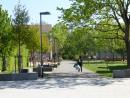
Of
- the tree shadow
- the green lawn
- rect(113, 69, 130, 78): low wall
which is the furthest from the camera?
the green lawn

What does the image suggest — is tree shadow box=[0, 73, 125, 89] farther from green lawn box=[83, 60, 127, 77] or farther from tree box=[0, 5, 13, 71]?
tree box=[0, 5, 13, 71]

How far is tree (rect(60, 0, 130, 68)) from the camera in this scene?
3972 centimetres

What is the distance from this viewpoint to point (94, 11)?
40.0 metres

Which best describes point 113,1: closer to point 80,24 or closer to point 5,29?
point 80,24

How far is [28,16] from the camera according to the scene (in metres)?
47.0

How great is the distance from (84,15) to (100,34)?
31.8 ft

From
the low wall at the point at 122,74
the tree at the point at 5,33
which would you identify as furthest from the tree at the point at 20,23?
the low wall at the point at 122,74

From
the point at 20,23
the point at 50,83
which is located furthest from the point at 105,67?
the point at 50,83

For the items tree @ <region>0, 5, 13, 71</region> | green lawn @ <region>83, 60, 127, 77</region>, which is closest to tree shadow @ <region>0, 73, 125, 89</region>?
green lawn @ <region>83, 60, 127, 77</region>

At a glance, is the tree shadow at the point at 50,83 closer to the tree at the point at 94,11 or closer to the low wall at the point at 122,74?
the low wall at the point at 122,74

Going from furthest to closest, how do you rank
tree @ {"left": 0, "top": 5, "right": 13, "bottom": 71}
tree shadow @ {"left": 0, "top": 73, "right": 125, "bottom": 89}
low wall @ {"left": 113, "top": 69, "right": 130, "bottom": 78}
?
tree @ {"left": 0, "top": 5, "right": 13, "bottom": 71}, low wall @ {"left": 113, "top": 69, "right": 130, "bottom": 78}, tree shadow @ {"left": 0, "top": 73, "right": 125, "bottom": 89}

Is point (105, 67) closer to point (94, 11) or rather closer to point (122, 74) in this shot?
point (94, 11)

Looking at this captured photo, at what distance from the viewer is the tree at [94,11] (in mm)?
39719

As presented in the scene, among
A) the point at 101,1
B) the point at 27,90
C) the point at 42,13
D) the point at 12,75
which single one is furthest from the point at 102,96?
the point at 101,1
